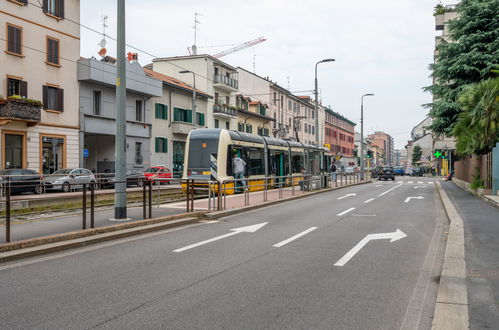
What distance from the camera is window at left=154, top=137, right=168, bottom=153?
3954 centimetres

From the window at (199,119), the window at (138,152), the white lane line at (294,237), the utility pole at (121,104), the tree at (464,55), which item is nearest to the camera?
the white lane line at (294,237)

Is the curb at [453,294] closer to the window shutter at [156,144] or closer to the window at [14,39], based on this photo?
the window at [14,39]

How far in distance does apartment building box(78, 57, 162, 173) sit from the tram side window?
508 inches

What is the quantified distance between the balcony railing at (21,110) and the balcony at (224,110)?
2384cm

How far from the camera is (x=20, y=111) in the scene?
83.8 feet

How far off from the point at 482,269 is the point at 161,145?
35.6m

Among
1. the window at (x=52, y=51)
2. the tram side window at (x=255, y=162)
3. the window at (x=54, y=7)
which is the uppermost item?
the window at (x=54, y=7)

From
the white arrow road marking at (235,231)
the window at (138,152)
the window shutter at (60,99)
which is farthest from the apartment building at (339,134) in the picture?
the white arrow road marking at (235,231)

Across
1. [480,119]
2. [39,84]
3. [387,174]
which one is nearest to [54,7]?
[39,84]

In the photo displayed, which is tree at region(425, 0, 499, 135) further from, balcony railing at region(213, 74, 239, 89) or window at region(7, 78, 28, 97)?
balcony railing at region(213, 74, 239, 89)

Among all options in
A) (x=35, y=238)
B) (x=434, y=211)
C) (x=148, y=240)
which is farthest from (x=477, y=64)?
(x=35, y=238)

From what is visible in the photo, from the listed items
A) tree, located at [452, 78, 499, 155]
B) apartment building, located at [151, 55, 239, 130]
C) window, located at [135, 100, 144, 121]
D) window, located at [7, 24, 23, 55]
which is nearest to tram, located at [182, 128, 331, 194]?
tree, located at [452, 78, 499, 155]

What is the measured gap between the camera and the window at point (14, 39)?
2606 cm

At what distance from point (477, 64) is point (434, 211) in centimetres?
1339
